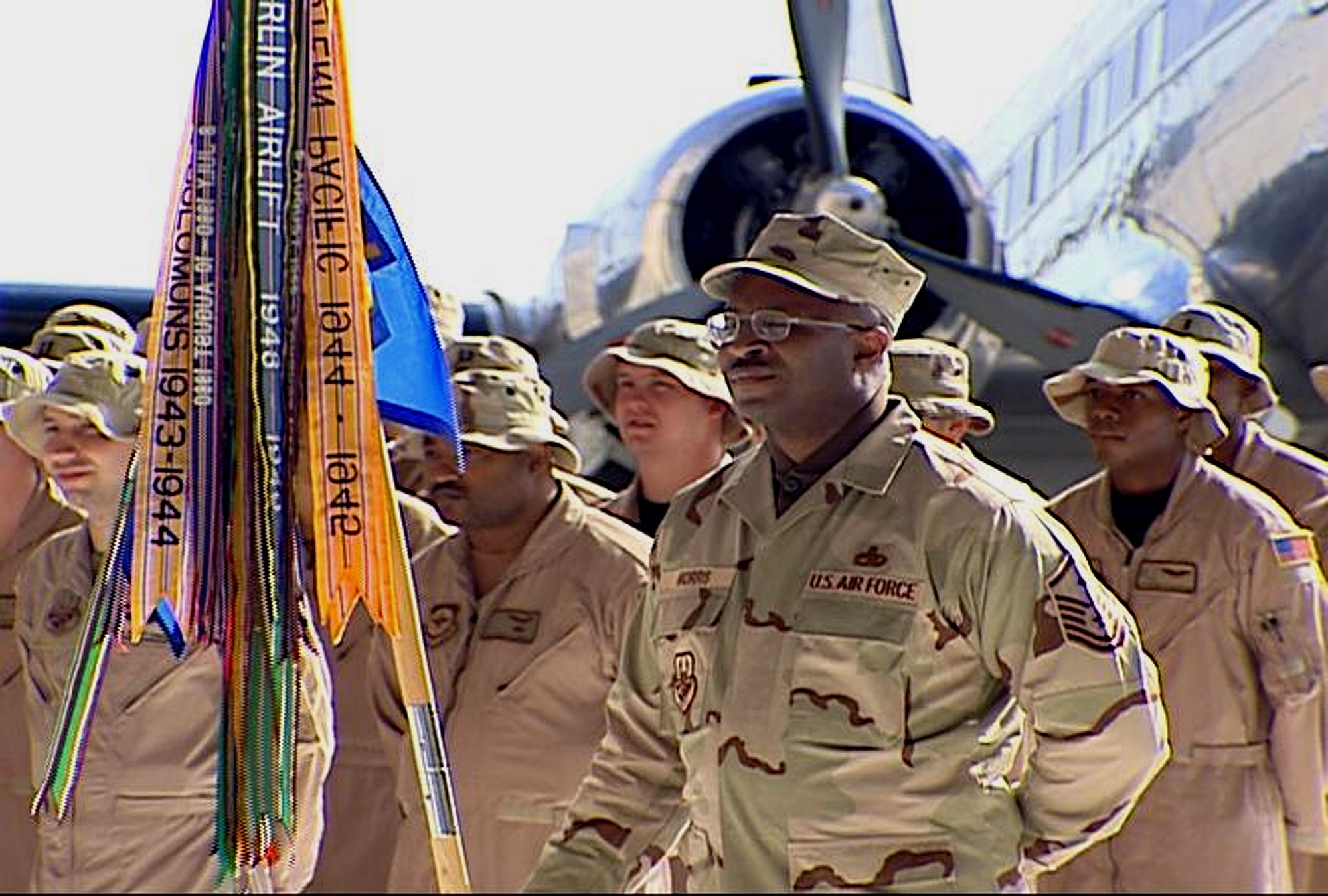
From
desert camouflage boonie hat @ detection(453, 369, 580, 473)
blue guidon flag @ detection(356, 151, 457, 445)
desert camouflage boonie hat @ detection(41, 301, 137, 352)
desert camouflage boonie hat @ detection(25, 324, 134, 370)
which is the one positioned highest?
blue guidon flag @ detection(356, 151, 457, 445)

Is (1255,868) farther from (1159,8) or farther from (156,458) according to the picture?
(1159,8)

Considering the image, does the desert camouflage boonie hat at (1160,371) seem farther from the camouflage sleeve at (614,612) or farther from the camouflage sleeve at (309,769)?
the camouflage sleeve at (309,769)

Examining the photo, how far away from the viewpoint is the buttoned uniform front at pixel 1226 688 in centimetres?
559

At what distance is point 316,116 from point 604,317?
6.63m

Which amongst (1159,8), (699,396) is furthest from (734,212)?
(699,396)

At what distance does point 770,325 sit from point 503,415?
6.23 feet

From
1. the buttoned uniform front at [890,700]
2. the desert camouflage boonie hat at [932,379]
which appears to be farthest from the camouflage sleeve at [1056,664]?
the desert camouflage boonie hat at [932,379]

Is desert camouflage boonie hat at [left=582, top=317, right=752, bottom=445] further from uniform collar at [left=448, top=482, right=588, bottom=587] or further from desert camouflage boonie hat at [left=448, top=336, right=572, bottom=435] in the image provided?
uniform collar at [left=448, top=482, right=588, bottom=587]

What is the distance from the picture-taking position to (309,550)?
3646 millimetres

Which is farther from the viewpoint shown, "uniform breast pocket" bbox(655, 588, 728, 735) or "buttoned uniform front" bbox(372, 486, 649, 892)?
"buttoned uniform front" bbox(372, 486, 649, 892)

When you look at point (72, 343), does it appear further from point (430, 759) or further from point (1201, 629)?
point (430, 759)

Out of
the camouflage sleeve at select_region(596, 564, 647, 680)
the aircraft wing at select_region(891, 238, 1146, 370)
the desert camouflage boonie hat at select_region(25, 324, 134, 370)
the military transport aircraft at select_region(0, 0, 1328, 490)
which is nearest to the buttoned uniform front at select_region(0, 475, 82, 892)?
the desert camouflage boonie hat at select_region(25, 324, 134, 370)

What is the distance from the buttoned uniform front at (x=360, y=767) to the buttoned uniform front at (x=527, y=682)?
0.57 m

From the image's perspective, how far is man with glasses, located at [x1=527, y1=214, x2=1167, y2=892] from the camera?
11.3 feet
